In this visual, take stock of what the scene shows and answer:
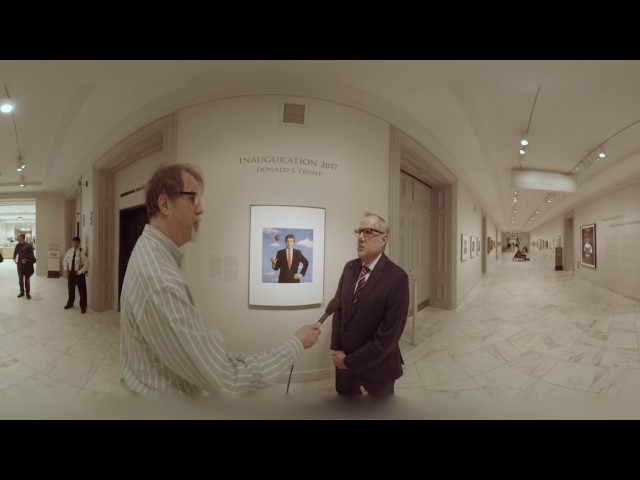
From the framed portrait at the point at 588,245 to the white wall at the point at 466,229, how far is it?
62 cm

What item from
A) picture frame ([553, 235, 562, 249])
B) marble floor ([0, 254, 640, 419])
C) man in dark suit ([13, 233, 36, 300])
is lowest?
marble floor ([0, 254, 640, 419])

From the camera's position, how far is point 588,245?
1.55 meters

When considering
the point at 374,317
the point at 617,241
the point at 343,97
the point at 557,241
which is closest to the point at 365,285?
the point at 374,317

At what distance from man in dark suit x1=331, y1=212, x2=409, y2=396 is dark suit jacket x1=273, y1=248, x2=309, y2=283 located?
16 centimetres

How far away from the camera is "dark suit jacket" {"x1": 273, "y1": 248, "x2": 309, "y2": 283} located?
0.81 meters

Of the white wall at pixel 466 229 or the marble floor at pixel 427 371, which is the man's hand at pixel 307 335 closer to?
the marble floor at pixel 427 371

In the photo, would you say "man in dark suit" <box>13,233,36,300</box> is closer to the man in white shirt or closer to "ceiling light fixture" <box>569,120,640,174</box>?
the man in white shirt

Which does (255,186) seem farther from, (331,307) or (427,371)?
(427,371)

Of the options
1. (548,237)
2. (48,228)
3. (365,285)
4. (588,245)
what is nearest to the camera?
(365,285)

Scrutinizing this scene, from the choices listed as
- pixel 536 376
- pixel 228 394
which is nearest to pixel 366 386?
pixel 228 394

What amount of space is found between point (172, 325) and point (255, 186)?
0.52 meters

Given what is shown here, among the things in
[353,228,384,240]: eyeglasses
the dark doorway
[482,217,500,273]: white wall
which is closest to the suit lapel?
[353,228,384,240]: eyeglasses

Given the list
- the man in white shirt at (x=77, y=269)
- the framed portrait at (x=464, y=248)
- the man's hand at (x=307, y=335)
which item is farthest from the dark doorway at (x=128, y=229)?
the framed portrait at (x=464, y=248)

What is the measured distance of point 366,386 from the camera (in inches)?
31.9
